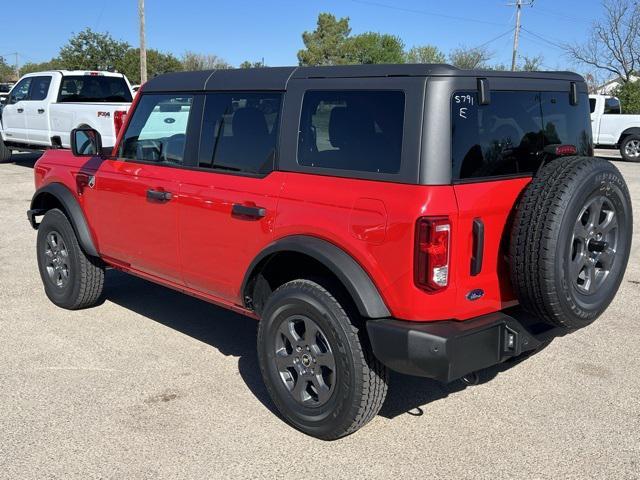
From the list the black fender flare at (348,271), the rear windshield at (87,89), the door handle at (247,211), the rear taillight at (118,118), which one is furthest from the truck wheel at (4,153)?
the black fender flare at (348,271)

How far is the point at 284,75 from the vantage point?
151 inches

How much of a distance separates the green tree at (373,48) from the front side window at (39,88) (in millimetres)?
63244

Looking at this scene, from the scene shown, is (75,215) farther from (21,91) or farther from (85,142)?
(21,91)

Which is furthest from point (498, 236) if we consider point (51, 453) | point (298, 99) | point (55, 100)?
point (55, 100)

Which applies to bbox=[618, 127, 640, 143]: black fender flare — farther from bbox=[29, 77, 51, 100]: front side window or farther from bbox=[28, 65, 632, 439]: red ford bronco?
bbox=[28, 65, 632, 439]: red ford bronco

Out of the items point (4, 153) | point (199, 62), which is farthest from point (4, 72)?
point (4, 153)

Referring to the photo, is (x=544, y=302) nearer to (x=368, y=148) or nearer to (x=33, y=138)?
(x=368, y=148)

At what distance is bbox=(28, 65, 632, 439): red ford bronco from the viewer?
313 centimetres

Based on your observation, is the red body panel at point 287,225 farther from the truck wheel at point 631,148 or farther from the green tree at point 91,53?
the green tree at point 91,53

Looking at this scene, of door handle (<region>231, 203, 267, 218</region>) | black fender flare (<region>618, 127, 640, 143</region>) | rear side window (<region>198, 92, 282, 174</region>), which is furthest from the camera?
black fender flare (<region>618, 127, 640, 143</region>)

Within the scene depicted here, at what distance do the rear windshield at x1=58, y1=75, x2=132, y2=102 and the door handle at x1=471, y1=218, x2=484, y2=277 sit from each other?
42.8 feet

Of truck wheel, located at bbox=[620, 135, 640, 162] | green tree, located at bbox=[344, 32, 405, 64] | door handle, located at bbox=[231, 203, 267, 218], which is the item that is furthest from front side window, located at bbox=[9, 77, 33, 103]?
green tree, located at bbox=[344, 32, 405, 64]

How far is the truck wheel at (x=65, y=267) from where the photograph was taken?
5.49 meters

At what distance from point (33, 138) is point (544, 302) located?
47.3 ft
